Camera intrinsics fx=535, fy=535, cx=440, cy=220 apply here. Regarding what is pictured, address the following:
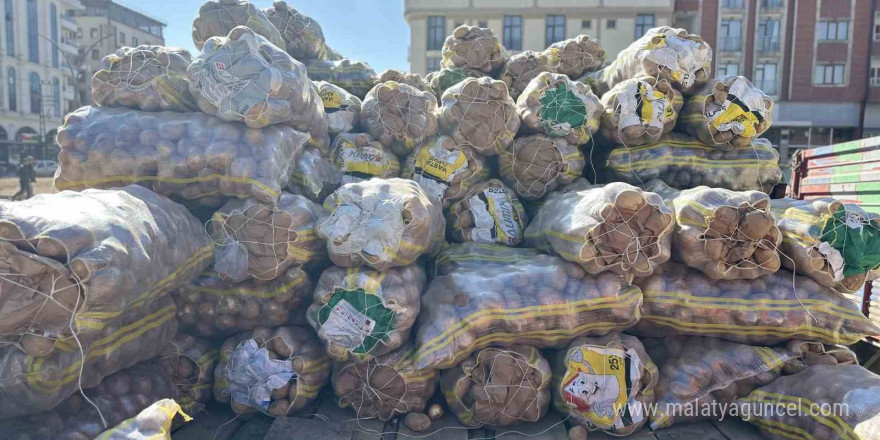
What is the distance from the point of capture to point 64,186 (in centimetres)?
283

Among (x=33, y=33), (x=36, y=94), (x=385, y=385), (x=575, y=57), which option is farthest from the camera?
(x=36, y=94)

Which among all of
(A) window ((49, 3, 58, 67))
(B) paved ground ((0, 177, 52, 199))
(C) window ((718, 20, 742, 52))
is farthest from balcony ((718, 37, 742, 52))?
(A) window ((49, 3, 58, 67))

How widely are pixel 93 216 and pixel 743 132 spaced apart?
3.59 metres

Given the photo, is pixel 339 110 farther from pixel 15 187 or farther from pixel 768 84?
pixel 768 84

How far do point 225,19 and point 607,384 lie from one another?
3.73 meters

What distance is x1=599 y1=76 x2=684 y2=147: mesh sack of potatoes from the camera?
11.1 feet

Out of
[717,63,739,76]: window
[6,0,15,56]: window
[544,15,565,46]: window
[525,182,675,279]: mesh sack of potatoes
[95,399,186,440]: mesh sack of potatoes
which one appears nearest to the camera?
[95,399,186,440]: mesh sack of potatoes

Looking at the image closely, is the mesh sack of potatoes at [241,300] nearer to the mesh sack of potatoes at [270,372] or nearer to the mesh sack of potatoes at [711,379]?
the mesh sack of potatoes at [270,372]

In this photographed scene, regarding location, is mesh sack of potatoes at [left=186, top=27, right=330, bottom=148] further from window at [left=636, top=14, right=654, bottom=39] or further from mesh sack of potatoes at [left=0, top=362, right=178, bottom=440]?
window at [left=636, top=14, right=654, bottom=39]

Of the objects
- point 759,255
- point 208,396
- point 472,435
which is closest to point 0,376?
point 208,396

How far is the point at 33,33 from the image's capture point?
36000 mm

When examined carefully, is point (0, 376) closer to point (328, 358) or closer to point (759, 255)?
point (328, 358)

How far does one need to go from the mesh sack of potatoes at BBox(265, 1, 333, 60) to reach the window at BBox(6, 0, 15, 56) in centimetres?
4039

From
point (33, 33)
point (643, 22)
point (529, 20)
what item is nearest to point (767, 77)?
point (643, 22)
